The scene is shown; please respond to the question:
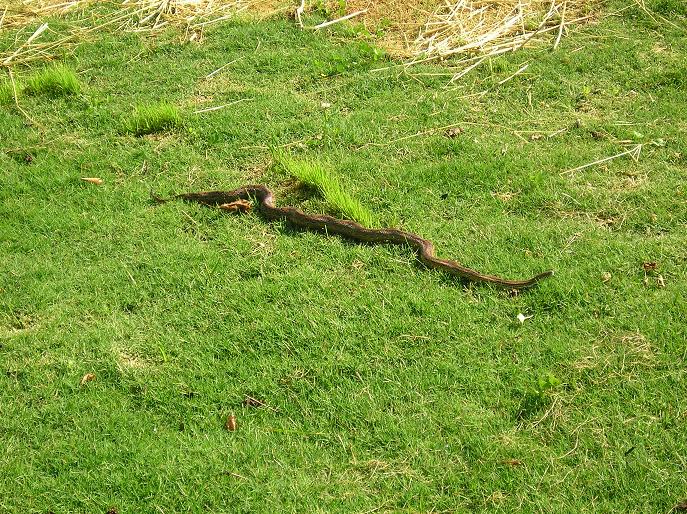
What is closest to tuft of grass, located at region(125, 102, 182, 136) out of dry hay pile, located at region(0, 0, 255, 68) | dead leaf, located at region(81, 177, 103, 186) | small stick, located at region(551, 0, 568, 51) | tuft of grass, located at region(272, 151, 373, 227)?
dead leaf, located at region(81, 177, 103, 186)

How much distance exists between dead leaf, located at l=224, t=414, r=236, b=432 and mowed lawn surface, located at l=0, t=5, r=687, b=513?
0.03 meters

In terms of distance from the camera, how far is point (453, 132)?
663cm

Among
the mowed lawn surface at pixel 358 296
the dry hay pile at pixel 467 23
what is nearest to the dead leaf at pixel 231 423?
the mowed lawn surface at pixel 358 296

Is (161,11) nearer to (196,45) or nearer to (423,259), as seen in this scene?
(196,45)

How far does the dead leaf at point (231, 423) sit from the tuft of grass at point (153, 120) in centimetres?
360

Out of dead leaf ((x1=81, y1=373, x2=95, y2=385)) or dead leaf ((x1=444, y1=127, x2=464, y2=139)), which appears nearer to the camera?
dead leaf ((x1=81, y1=373, x2=95, y2=385))

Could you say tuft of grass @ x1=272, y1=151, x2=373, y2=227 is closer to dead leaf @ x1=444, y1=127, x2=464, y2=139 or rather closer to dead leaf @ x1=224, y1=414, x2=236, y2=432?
dead leaf @ x1=444, y1=127, x2=464, y2=139

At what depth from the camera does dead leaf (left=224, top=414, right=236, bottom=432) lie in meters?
4.36

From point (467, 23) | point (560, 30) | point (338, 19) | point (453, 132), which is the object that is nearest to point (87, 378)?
point (453, 132)

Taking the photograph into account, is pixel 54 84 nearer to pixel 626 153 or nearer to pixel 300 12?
pixel 300 12

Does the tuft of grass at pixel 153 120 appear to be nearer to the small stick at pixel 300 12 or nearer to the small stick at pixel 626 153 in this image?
the small stick at pixel 300 12

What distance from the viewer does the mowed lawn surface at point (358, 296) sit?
13.3 feet

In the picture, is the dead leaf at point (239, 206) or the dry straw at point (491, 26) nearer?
the dead leaf at point (239, 206)

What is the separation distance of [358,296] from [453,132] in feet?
7.30
